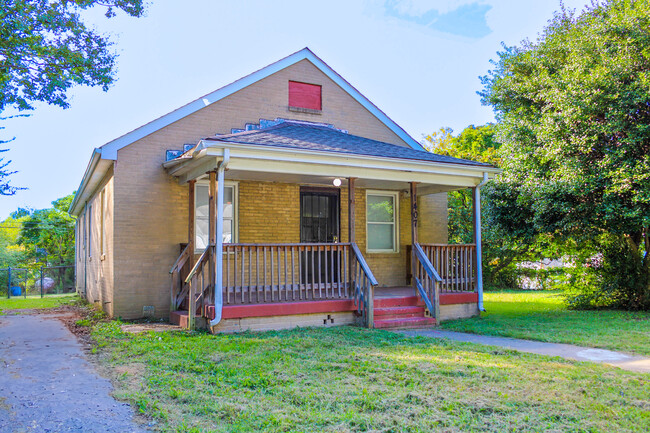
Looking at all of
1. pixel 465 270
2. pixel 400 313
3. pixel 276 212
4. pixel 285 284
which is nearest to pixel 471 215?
pixel 465 270

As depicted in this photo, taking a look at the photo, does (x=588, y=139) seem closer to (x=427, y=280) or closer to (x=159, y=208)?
(x=427, y=280)

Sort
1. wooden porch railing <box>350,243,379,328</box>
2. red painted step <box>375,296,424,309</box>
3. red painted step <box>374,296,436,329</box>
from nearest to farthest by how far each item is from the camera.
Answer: wooden porch railing <box>350,243,379,328</box> → red painted step <box>374,296,436,329</box> → red painted step <box>375,296,424,309</box>

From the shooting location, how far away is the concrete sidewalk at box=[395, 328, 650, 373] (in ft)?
20.5

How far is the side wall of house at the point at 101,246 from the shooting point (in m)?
10.3

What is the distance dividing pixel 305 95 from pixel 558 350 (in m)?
7.96

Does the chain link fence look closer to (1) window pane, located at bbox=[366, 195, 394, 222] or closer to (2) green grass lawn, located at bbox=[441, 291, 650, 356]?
(1) window pane, located at bbox=[366, 195, 394, 222]

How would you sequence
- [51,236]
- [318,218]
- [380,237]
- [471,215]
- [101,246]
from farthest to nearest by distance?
[51,236]
[471,215]
[380,237]
[101,246]
[318,218]

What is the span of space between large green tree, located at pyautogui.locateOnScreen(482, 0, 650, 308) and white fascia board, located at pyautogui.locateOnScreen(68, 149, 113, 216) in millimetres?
9483

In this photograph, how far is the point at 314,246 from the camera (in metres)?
10.5

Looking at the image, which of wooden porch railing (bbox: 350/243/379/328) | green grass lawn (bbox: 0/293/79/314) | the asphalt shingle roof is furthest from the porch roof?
green grass lawn (bbox: 0/293/79/314)

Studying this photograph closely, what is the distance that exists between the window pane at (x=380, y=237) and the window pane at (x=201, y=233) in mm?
3984

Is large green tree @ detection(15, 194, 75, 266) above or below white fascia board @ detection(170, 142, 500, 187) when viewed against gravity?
below

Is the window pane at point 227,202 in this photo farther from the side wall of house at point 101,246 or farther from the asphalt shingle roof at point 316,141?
the side wall of house at point 101,246

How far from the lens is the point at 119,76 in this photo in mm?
12578
